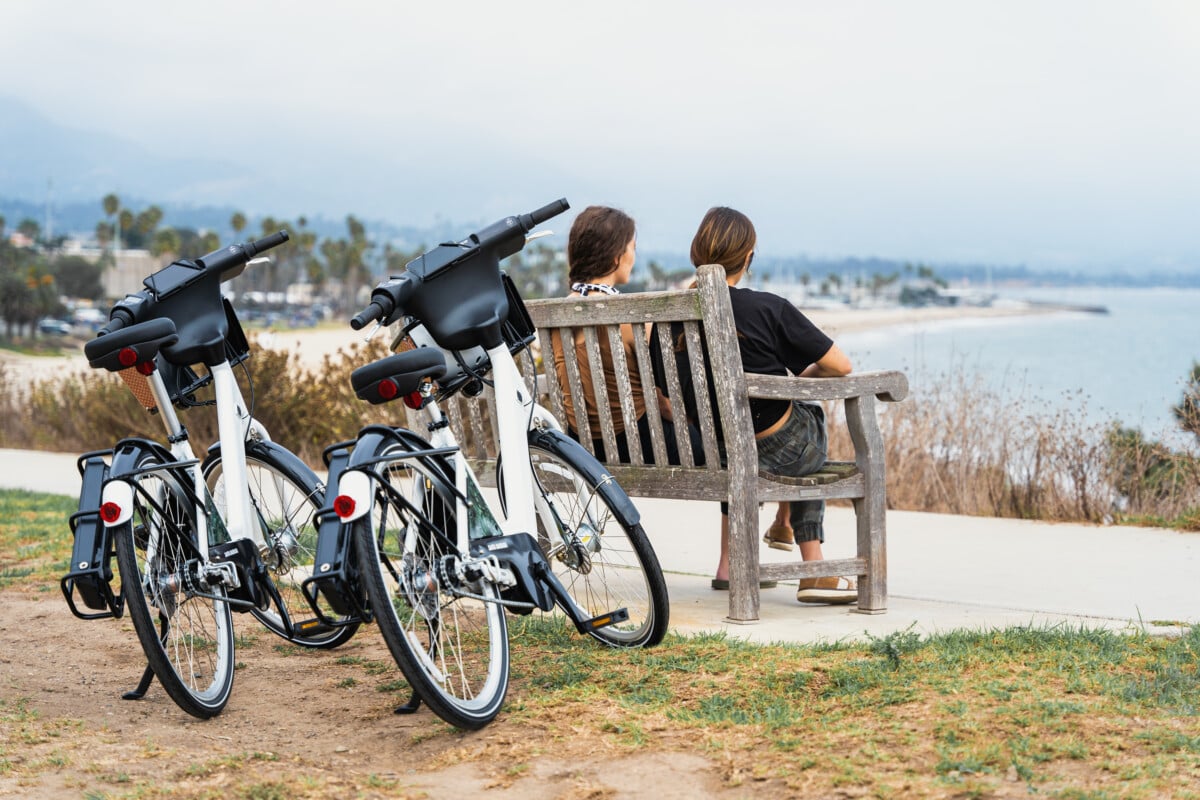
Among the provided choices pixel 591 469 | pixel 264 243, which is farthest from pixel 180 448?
pixel 591 469

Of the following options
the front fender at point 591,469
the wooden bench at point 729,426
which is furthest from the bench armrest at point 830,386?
the front fender at point 591,469

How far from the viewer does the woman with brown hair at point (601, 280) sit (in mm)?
5574

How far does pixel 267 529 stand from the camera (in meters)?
4.71

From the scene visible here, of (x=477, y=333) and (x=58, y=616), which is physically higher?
(x=477, y=333)

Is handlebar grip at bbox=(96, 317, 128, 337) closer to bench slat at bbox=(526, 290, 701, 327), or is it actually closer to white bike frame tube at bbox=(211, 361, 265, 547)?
white bike frame tube at bbox=(211, 361, 265, 547)

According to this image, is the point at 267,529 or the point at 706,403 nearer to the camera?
the point at 267,529

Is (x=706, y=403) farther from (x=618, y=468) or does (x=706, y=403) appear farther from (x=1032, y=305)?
(x=1032, y=305)

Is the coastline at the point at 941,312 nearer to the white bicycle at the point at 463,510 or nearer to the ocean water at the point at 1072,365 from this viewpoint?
the ocean water at the point at 1072,365

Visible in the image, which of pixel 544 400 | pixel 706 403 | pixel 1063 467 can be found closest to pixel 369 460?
pixel 706 403

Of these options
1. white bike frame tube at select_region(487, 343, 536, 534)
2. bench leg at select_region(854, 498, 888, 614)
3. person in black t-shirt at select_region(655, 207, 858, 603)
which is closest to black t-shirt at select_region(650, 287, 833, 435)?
person in black t-shirt at select_region(655, 207, 858, 603)

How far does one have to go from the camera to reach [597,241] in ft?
18.3

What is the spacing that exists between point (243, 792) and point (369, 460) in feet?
2.90

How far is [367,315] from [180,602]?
108 centimetres

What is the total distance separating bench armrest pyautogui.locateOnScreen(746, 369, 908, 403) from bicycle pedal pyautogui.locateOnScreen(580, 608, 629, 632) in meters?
1.02
